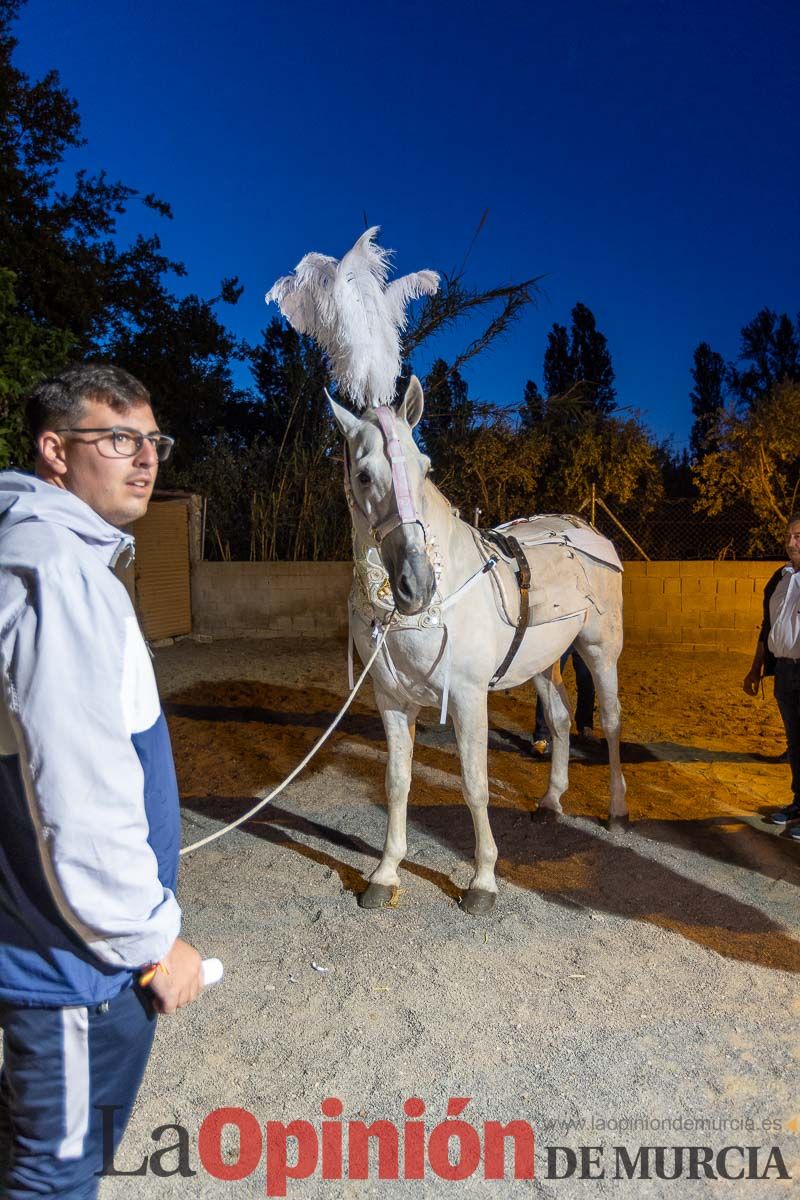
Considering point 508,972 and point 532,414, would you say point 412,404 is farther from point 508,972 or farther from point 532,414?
point 532,414

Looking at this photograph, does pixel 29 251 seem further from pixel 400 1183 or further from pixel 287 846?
pixel 400 1183

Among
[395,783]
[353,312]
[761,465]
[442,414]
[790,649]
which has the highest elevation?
[442,414]

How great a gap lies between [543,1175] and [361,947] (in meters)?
1.25

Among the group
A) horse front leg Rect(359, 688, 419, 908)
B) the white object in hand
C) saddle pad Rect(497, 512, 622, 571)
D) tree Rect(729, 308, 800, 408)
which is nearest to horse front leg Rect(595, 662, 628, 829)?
saddle pad Rect(497, 512, 622, 571)

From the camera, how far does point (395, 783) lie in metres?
3.59

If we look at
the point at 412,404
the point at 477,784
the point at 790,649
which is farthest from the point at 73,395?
the point at 790,649

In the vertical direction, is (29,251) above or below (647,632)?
above

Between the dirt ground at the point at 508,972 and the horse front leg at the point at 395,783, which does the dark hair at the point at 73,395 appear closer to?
the dirt ground at the point at 508,972

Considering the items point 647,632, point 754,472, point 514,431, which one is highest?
point 514,431

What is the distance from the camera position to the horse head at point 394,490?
9.41 feet

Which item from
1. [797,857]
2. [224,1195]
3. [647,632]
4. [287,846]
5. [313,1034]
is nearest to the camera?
[224,1195]

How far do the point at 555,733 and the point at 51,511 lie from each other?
4036 mm

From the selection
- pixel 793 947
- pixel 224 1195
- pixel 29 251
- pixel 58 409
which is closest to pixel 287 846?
pixel 224 1195

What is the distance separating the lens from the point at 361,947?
3084mm
